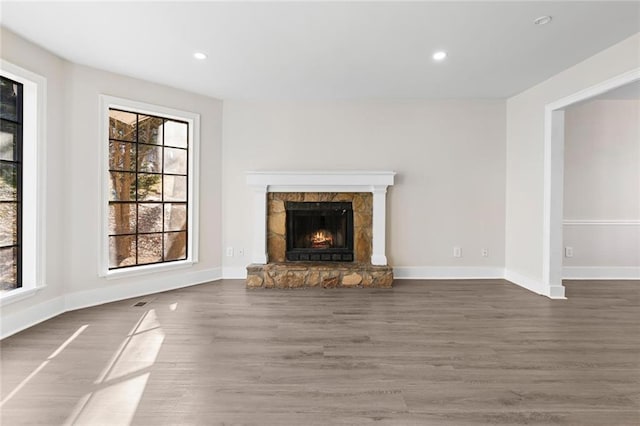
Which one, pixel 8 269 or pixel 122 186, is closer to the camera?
pixel 8 269

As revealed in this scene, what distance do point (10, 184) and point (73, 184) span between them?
21.7 inches

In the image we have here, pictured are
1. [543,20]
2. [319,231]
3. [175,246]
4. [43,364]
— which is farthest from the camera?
[319,231]

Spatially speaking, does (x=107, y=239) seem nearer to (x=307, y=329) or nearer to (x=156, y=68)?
(x=156, y=68)

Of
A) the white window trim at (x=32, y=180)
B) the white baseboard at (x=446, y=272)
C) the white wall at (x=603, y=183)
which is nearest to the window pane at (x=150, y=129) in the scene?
the white window trim at (x=32, y=180)

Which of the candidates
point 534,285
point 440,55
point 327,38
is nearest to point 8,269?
point 327,38

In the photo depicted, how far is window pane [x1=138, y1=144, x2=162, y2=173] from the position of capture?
4.25m

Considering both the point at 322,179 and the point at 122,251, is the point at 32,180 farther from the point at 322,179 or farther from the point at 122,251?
the point at 322,179

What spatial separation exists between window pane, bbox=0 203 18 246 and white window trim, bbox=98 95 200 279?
0.75 meters

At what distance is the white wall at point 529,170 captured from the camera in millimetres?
3812

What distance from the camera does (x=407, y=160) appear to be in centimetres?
495

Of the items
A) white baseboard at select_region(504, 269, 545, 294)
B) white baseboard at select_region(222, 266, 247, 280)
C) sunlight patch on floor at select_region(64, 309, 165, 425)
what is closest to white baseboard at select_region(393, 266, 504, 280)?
white baseboard at select_region(504, 269, 545, 294)

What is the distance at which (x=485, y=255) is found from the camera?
4.98 m

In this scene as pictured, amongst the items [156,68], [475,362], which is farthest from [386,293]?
[156,68]

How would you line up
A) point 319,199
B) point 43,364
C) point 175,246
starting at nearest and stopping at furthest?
1. point 43,364
2. point 175,246
3. point 319,199
